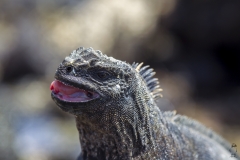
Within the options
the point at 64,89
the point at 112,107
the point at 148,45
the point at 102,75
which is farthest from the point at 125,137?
the point at 148,45

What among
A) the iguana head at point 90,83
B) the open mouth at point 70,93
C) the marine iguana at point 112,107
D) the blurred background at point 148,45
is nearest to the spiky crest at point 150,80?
the marine iguana at point 112,107

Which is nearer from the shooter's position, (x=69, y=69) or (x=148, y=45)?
(x=69, y=69)

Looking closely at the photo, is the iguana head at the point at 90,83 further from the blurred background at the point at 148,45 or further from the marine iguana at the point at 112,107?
the blurred background at the point at 148,45

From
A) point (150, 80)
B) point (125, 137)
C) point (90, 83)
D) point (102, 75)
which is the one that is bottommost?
point (125, 137)

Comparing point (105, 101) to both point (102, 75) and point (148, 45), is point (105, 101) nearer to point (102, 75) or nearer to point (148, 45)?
point (102, 75)

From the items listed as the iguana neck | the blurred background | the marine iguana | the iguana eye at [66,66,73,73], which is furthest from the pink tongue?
the blurred background

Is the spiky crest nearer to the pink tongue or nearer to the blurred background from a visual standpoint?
the pink tongue
